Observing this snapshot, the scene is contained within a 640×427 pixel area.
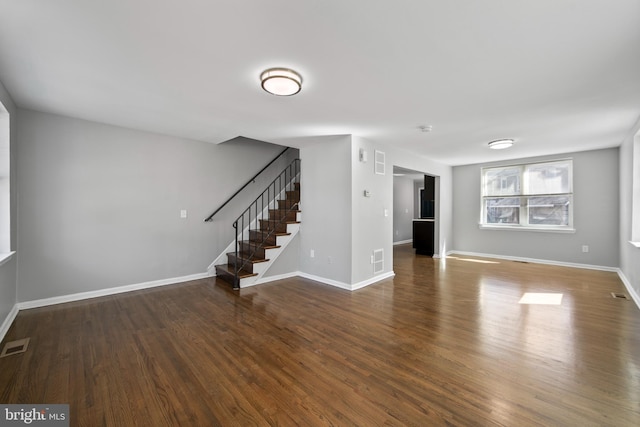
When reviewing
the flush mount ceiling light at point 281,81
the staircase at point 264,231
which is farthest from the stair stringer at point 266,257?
the flush mount ceiling light at point 281,81

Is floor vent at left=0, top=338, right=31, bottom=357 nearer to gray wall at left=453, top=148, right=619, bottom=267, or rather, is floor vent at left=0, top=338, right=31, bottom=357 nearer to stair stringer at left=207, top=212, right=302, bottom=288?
stair stringer at left=207, top=212, right=302, bottom=288

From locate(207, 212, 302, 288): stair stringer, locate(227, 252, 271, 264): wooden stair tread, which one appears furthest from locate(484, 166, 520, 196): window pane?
locate(227, 252, 271, 264): wooden stair tread

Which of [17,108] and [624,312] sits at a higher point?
[17,108]

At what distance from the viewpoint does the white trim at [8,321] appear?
2.60 m

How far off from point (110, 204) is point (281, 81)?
10.6 feet

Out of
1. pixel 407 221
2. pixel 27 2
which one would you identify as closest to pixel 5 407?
pixel 27 2

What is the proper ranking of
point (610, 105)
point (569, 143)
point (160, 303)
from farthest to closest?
point (569, 143), point (160, 303), point (610, 105)

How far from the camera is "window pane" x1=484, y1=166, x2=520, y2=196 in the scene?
6449mm

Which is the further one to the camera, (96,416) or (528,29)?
(528,29)

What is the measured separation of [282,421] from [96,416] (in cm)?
109

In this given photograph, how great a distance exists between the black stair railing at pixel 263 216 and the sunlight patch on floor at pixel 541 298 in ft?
12.7

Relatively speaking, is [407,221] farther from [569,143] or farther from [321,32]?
[321,32]

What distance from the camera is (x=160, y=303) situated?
3.52 metres

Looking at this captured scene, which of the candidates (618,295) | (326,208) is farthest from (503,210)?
(326,208)
